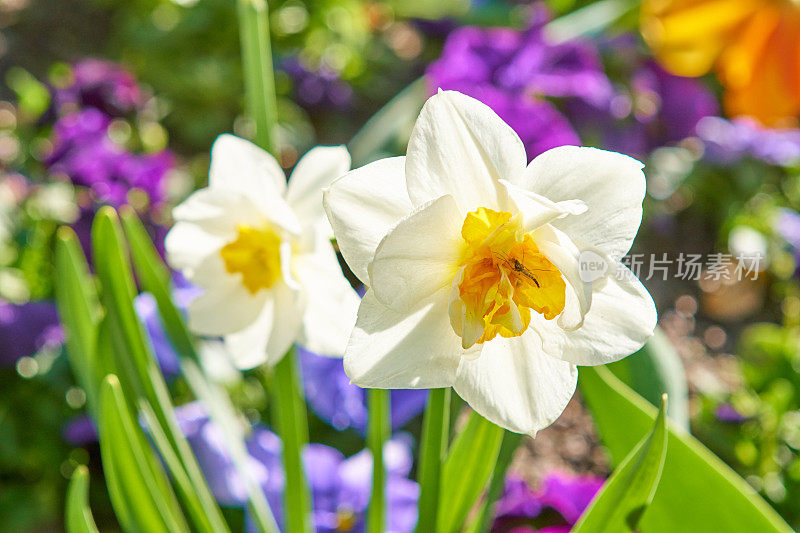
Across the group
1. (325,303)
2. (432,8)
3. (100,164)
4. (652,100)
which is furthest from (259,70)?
(432,8)

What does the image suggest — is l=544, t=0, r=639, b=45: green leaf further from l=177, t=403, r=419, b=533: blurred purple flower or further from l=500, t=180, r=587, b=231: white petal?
l=500, t=180, r=587, b=231: white petal

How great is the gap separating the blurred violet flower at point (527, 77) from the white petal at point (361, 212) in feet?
2.19

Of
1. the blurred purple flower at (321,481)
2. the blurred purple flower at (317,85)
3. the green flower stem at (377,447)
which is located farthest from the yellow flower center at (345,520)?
the blurred purple flower at (317,85)

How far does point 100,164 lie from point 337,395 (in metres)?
0.51

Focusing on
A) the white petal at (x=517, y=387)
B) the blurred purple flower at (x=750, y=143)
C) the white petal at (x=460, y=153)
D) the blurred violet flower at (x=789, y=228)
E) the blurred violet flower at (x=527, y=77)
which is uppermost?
the white petal at (x=460, y=153)

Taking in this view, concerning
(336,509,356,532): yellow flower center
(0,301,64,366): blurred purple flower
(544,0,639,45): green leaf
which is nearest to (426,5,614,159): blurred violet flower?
(544,0,639,45): green leaf

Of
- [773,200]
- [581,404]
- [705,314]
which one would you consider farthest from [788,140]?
[581,404]

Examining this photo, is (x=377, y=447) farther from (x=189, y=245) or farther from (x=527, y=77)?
(x=527, y=77)

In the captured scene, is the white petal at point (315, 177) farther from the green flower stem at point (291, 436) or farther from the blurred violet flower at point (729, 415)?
the blurred violet flower at point (729, 415)

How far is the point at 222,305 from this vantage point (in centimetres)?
57

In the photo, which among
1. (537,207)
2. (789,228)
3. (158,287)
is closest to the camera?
(537,207)

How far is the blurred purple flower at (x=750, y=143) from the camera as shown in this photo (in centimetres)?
152

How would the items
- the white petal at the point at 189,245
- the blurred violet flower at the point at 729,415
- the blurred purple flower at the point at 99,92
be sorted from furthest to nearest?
the blurred purple flower at the point at 99,92, the blurred violet flower at the point at 729,415, the white petal at the point at 189,245

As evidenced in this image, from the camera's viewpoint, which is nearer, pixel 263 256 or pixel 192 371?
pixel 263 256
